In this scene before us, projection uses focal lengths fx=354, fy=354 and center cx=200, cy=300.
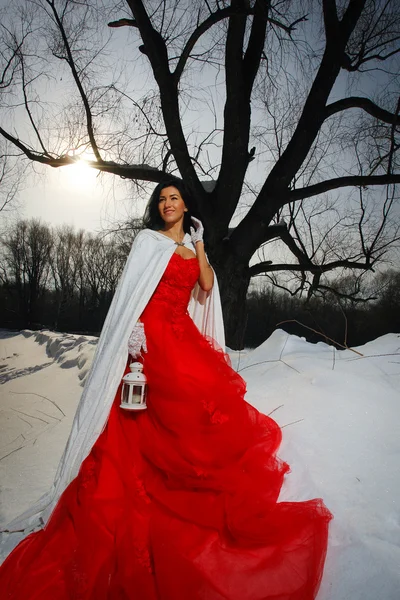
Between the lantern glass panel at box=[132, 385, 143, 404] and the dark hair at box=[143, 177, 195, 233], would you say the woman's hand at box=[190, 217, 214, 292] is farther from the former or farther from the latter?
the lantern glass panel at box=[132, 385, 143, 404]

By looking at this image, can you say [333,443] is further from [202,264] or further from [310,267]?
[310,267]

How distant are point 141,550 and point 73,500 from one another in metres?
0.48

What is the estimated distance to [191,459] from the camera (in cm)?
194

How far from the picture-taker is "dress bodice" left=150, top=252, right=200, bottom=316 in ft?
7.98

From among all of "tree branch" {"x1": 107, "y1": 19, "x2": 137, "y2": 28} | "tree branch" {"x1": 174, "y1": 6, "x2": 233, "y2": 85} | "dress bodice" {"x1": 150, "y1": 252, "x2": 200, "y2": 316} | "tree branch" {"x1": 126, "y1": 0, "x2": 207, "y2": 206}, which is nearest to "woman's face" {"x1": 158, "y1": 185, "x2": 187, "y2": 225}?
"dress bodice" {"x1": 150, "y1": 252, "x2": 200, "y2": 316}

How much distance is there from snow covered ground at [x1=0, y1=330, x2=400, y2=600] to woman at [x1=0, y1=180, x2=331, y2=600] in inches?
5.5

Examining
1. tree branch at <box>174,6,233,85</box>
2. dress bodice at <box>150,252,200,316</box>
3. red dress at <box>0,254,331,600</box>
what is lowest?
red dress at <box>0,254,331,600</box>

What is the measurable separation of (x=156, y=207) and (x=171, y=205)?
0.15 metres

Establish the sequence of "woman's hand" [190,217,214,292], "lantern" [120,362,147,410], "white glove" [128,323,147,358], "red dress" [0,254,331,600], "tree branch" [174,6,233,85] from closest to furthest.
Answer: "red dress" [0,254,331,600], "lantern" [120,362,147,410], "white glove" [128,323,147,358], "woman's hand" [190,217,214,292], "tree branch" [174,6,233,85]

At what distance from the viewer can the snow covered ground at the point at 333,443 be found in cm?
158

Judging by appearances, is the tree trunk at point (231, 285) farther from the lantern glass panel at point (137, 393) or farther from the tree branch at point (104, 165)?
the lantern glass panel at point (137, 393)

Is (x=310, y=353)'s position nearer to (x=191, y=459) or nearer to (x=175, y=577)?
(x=191, y=459)

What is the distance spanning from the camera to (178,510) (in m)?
1.80

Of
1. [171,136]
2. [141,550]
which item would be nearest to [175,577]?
[141,550]
